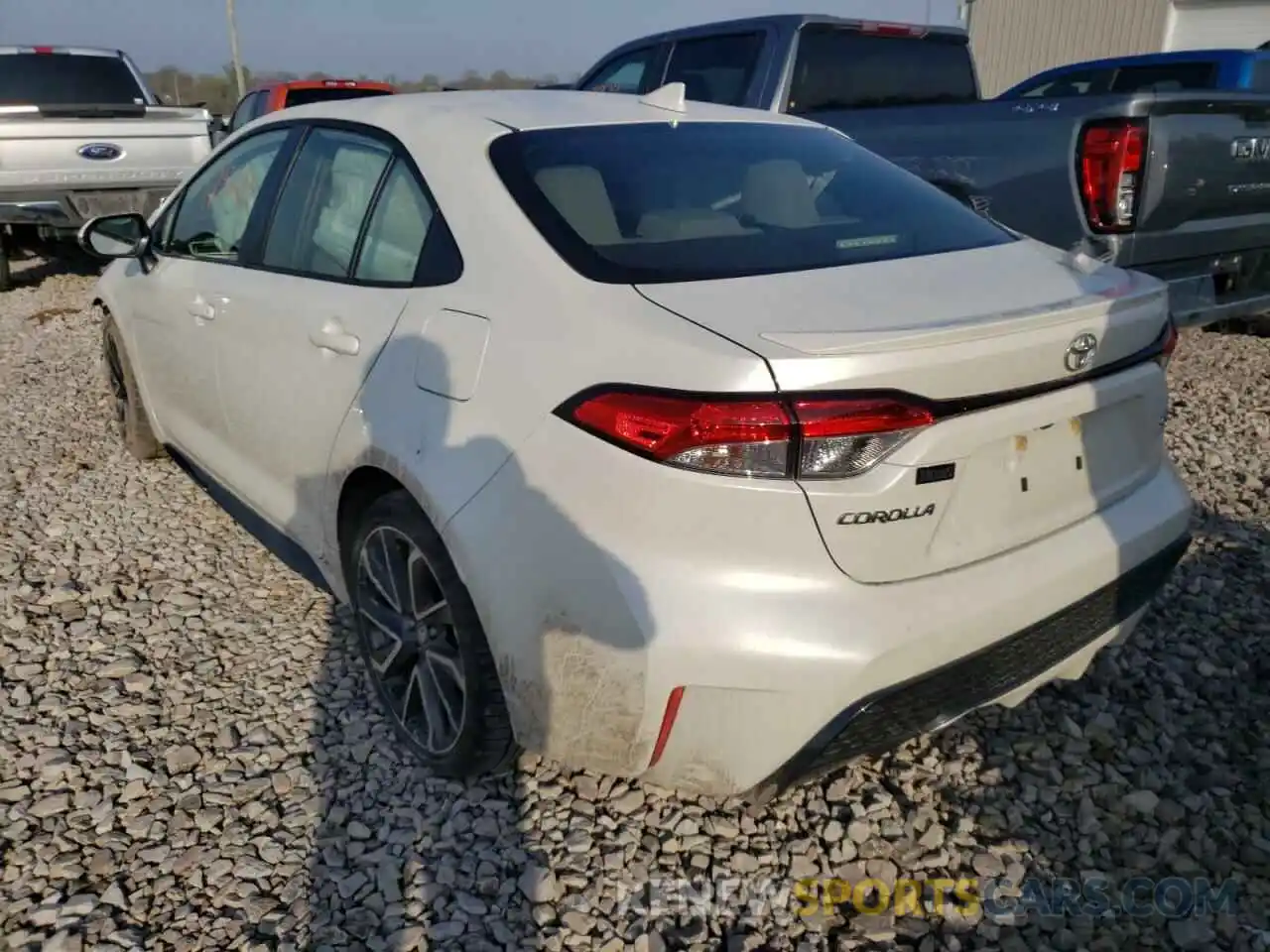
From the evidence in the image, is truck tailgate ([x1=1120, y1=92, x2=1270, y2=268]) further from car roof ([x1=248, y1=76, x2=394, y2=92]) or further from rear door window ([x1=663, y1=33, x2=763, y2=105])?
car roof ([x1=248, y1=76, x2=394, y2=92])

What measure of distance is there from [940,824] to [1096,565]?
721mm

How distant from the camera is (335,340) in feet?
8.80

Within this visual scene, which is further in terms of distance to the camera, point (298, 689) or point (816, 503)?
point (298, 689)

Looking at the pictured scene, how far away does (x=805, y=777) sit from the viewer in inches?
82.4

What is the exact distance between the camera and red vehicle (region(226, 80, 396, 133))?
39.8ft

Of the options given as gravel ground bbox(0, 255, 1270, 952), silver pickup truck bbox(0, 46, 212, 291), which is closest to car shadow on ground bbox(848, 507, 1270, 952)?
gravel ground bbox(0, 255, 1270, 952)

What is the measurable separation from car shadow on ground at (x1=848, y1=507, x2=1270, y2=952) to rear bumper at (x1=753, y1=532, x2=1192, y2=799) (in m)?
0.39

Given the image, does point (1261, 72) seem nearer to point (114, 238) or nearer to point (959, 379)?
point (959, 379)

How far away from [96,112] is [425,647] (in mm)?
7492

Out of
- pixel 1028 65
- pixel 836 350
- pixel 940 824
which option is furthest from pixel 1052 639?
pixel 1028 65

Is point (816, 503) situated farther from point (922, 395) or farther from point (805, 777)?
point (805, 777)

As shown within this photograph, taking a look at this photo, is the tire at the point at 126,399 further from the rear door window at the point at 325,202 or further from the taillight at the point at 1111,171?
the taillight at the point at 1111,171

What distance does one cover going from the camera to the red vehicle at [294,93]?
12141 millimetres

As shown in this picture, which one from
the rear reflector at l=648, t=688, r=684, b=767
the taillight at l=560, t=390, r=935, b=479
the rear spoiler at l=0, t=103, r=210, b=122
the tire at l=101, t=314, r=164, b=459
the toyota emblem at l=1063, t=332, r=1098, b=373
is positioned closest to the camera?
the taillight at l=560, t=390, r=935, b=479
